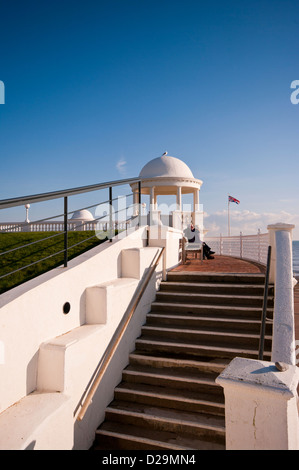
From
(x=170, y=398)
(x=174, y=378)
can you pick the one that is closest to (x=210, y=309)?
(x=174, y=378)

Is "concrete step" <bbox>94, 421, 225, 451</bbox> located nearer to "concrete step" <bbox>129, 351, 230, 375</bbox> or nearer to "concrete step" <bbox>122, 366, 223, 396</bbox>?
"concrete step" <bbox>122, 366, 223, 396</bbox>

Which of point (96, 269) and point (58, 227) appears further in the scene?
point (58, 227)

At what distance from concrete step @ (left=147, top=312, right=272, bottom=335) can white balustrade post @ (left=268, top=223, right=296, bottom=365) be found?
3.11ft

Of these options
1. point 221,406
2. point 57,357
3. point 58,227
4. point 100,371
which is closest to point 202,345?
point 221,406

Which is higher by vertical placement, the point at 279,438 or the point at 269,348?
the point at 279,438

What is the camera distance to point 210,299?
599 centimetres

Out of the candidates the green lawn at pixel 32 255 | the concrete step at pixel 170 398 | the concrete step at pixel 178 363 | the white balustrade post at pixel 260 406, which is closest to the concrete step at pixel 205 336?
the concrete step at pixel 178 363

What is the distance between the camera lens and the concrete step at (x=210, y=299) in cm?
572

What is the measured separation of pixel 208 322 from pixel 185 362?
97cm

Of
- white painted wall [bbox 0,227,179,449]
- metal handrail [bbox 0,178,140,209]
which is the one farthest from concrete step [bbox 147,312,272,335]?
metal handrail [bbox 0,178,140,209]

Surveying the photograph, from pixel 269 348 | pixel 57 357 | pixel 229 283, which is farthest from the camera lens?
pixel 229 283
